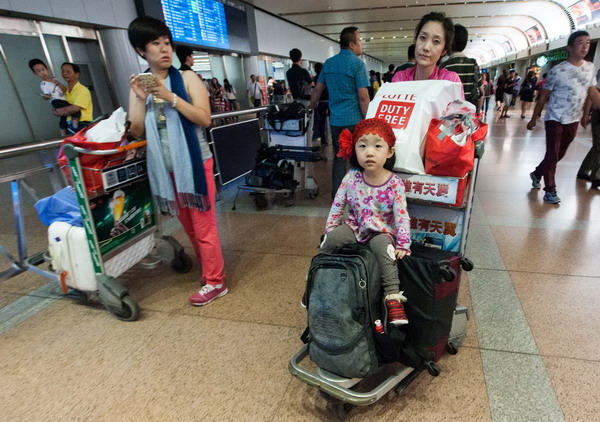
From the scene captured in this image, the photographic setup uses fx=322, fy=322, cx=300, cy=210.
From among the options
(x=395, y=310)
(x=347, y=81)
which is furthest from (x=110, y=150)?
(x=347, y=81)

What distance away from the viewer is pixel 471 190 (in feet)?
5.32

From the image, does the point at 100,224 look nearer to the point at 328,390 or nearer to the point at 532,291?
the point at 328,390

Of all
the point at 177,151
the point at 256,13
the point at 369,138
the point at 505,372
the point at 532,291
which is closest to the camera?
the point at 369,138

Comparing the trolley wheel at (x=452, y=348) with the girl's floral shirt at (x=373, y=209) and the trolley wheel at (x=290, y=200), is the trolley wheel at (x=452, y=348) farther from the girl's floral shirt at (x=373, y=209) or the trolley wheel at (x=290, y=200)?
the trolley wheel at (x=290, y=200)

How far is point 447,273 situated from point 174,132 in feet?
5.92

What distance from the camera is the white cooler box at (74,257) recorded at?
86.9 inches

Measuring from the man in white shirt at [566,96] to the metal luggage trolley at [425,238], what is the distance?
3245mm

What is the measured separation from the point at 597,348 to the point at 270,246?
2.54m

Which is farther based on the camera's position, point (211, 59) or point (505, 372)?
point (211, 59)

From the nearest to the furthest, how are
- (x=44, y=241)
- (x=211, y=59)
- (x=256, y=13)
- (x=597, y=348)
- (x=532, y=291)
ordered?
(x=597, y=348) < (x=532, y=291) < (x=44, y=241) < (x=211, y=59) < (x=256, y=13)

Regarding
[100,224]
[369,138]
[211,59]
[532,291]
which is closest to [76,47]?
[211,59]

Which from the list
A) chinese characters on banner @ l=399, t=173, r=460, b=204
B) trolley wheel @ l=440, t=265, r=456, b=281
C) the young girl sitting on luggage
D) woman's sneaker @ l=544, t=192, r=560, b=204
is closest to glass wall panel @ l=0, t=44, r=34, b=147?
the young girl sitting on luggage

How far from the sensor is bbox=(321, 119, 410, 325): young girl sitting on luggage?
1.52 meters

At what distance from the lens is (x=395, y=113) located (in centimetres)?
172
